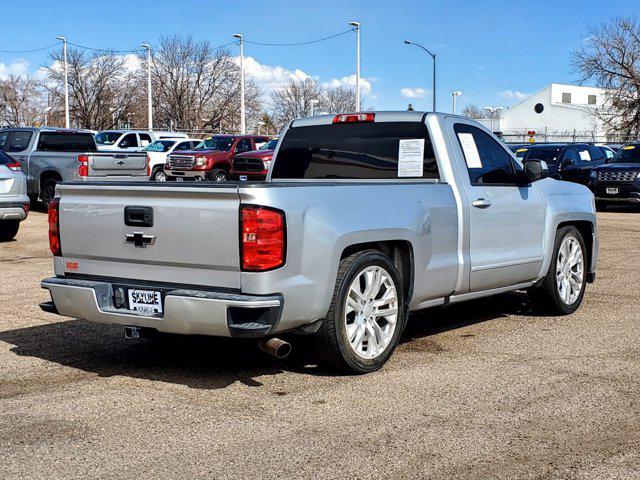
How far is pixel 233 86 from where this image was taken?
75000mm

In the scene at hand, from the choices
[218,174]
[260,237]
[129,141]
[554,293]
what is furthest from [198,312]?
[129,141]

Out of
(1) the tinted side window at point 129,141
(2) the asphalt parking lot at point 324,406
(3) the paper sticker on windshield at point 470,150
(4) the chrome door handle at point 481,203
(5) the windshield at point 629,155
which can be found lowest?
(2) the asphalt parking lot at point 324,406

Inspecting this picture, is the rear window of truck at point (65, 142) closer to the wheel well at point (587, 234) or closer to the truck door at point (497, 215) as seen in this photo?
the wheel well at point (587, 234)

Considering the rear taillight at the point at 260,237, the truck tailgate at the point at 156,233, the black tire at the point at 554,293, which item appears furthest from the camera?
the black tire at the point at 554,293

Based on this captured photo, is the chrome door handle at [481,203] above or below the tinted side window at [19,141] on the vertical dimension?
below

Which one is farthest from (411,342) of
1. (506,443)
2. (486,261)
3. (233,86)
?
(233,86)

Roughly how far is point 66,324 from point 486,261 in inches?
146

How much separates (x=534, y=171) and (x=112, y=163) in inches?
523

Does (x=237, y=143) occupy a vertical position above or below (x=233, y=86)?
below

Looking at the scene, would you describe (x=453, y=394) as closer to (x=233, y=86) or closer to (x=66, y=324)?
(x=66, y=324)

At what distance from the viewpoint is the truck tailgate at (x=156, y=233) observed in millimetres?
5262

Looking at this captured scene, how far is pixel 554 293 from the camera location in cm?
799

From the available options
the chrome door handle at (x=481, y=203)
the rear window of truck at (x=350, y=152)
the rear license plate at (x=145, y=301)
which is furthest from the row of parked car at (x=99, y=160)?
the rear license plate at (x=145, y=301)

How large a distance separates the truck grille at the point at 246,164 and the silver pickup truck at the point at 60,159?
432cm
